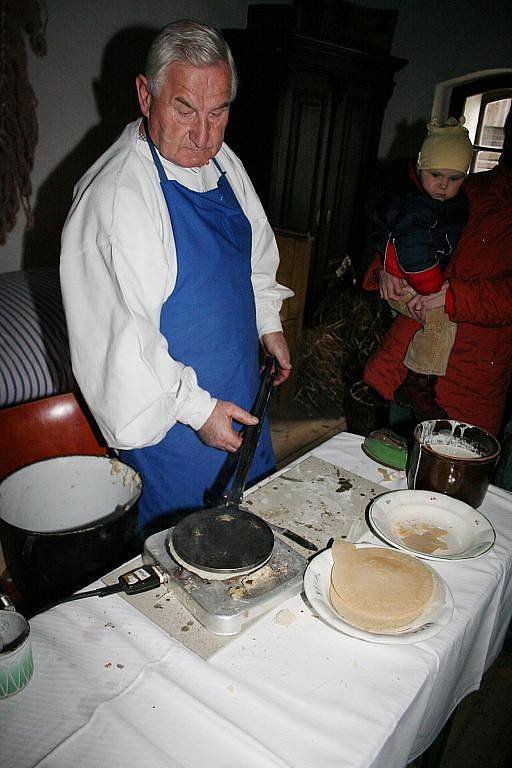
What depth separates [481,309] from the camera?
1.84 metres

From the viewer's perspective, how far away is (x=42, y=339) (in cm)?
247

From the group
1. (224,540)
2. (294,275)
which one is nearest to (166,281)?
(224,540)

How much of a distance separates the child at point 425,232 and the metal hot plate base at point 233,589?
1204 mm

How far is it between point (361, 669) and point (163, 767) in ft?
1.06

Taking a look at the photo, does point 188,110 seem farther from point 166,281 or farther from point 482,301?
point 482,301

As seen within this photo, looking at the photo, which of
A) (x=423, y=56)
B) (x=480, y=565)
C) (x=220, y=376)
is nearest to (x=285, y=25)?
(x=423, y=56)

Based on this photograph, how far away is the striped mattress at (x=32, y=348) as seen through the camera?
2336 mm

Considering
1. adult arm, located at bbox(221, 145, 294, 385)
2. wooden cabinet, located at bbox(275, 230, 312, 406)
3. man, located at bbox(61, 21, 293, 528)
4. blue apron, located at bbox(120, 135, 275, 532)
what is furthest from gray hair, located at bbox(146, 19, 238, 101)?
wooden cabinet, located at bbox(275, 230, 312, 406)

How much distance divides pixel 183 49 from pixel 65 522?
3.69ft

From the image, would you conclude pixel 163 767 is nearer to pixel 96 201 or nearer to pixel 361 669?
pixel 361 669

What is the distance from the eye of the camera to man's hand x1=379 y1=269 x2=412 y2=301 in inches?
80.2

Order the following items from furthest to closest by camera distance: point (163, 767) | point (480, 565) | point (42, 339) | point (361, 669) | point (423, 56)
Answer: point (423, 56) → point (42, 339) → point (480, 565) → point (361, 669) → point (163, 767)

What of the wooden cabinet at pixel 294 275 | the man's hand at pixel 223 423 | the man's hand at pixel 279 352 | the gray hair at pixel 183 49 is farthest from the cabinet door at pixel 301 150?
the man's hand at pixel 223 423

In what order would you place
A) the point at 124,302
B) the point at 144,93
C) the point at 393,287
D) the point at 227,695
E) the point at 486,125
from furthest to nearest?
the point at 486,125
the point at 393,287
the point at 144,93
the point at 124,302
the point at 227,695
